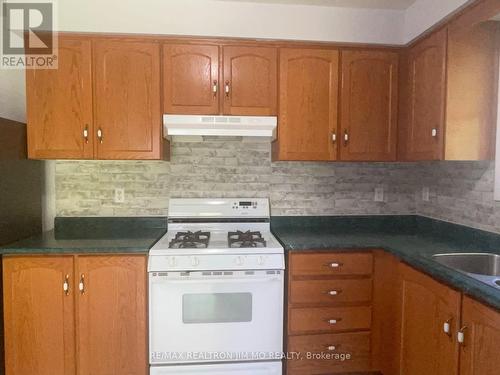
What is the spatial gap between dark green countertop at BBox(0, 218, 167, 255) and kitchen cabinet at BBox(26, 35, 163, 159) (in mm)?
528

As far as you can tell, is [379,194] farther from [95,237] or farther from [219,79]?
[95,237]

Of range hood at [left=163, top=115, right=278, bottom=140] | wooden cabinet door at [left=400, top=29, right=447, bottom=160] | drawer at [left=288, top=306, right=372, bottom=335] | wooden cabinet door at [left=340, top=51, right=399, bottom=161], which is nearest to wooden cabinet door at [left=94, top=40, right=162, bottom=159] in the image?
range hood at [left=163, top=115, right=278, bottom=140]

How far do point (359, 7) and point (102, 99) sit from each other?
1769mm

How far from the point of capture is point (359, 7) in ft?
6.63

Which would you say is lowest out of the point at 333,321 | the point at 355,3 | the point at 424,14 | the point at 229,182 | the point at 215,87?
the point at 333,321

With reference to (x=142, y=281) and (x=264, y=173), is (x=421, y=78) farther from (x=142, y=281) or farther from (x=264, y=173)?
(x=142, y=281)

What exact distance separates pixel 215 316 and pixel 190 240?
480 millimetres

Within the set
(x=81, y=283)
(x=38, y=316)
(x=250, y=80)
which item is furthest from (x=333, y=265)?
(x=38, y=316)

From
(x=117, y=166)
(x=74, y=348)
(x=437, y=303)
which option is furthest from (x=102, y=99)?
(x=437, y=303)

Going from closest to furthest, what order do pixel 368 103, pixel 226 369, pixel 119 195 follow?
pixel 226 369
pixel 368 103
pixel 119 195

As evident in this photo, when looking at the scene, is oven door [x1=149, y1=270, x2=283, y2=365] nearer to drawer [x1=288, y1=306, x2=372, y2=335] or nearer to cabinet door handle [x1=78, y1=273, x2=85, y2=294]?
drawer [x1=288, y1=306, x2=372, y2=335]

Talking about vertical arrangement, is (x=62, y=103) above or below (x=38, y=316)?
above

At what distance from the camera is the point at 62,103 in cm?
193

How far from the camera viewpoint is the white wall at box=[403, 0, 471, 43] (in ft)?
5.52
